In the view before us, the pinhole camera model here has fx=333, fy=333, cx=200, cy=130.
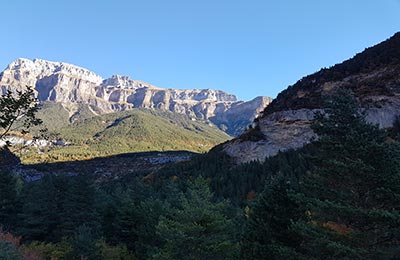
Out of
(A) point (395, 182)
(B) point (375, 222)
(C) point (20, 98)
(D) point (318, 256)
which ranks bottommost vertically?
(D) point (318, 256)

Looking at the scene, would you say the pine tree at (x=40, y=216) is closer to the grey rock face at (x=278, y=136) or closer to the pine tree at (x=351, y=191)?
the pine tree at (x=351, y=191)

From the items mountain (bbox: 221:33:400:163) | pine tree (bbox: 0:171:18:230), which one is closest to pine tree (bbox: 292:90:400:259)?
pine tree (bbox: 0:171:18:230)

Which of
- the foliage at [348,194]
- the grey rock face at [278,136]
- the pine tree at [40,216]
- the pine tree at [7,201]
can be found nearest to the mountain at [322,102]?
the grey rock face at [278,136]

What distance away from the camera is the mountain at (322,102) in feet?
217

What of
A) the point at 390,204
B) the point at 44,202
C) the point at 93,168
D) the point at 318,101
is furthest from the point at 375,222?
the point at 93,168

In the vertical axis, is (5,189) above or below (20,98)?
below

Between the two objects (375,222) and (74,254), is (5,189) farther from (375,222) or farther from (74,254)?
(375,222)

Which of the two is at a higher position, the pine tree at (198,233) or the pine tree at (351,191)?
the pine tree at (351,191)

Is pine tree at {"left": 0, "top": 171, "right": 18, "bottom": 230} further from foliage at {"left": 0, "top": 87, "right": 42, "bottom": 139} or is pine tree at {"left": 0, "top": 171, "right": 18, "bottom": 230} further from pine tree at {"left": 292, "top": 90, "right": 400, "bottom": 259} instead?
pine tree at {"left": 292, "top": 90, "right": 400, "bottom": 259}

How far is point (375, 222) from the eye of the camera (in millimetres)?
12133

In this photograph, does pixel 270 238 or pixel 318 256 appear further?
pixel 270 238

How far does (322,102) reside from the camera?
2672 inches

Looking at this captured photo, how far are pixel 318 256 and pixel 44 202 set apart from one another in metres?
34.4

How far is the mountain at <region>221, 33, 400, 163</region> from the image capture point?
6606cm
